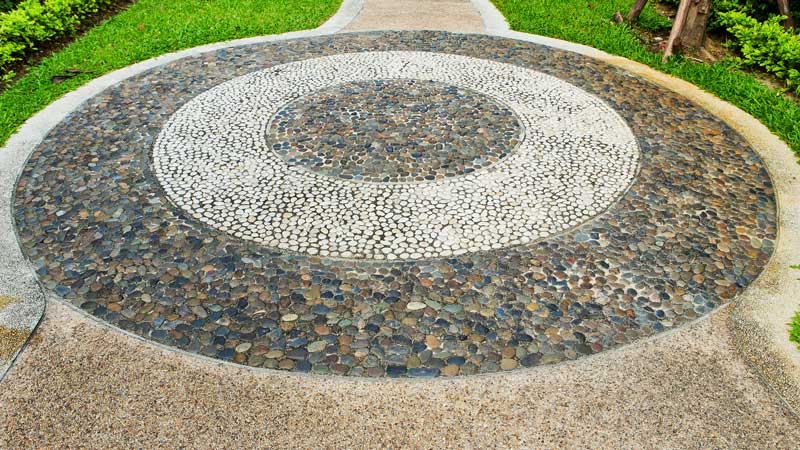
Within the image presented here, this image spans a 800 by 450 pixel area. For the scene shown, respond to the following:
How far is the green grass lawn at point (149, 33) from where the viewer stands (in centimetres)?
816

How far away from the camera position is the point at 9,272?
4.90 meters

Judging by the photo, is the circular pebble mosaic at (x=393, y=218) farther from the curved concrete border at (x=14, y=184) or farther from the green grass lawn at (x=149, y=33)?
the green grass lawn at (x=149, y=33)

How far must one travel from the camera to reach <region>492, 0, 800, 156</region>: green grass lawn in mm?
7688

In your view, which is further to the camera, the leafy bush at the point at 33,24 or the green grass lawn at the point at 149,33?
the leafy bush at the point at 33,24

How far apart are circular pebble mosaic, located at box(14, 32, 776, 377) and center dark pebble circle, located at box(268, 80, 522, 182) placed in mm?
38

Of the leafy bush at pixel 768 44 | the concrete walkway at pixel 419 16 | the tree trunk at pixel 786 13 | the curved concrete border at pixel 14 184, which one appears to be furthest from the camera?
the concrete walkway at pixel 419 16

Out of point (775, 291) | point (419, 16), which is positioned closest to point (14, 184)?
point (775, 291)

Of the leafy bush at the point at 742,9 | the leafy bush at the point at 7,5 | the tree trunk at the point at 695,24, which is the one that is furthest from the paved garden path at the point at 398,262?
the leafy bush at the point at 7,5

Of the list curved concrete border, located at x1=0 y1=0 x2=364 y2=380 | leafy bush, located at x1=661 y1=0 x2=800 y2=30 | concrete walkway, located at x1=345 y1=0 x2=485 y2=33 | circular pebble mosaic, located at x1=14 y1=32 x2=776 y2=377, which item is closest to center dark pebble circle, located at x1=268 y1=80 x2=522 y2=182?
circular pebble mosaic, located at x1=14 y1=32 x2=776 y2=377

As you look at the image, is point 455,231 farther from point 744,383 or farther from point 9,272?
point 9,272

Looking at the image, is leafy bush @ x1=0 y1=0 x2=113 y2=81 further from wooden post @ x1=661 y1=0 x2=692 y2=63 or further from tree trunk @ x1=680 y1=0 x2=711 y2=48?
tree trunk @ x1=680 y1=0 x2=711 y2=48

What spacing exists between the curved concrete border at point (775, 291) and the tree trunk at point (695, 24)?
2200mm

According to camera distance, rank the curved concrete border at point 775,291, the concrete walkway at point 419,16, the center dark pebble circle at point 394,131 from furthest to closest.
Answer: the concrete walkway at point 419,16 < the center dark pebble circle at point 394,131 < the curved concrete border at point 775,291

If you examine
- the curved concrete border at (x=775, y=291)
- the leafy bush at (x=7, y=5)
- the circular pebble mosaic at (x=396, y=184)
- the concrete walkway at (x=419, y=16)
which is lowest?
the concrete walkway at (x=419, y=16)
